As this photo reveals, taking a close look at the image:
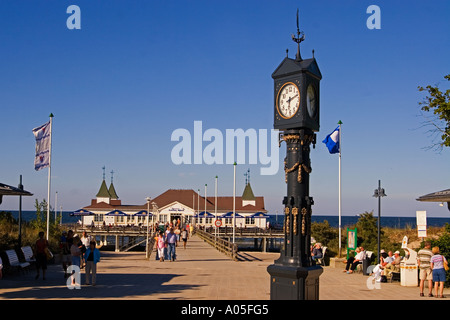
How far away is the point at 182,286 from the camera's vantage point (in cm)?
1559

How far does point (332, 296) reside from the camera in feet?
46.4

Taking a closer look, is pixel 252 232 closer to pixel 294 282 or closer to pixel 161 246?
pixel 161 246

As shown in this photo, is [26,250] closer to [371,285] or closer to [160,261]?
[160,261]

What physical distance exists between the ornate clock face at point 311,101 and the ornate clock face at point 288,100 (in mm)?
226

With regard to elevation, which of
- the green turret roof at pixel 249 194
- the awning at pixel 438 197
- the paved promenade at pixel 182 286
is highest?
the green turret roof at pixel 249 194

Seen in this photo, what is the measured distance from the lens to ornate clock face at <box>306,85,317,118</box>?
957 centimetres

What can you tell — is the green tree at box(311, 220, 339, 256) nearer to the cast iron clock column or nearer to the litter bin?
the litter bin

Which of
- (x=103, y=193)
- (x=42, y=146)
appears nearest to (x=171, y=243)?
(x=42, y=146)

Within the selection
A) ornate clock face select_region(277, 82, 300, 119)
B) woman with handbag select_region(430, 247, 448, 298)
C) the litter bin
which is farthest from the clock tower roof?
the litter bin

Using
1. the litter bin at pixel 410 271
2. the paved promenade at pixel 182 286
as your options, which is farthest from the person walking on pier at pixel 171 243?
the litter bin at pixel 410 271

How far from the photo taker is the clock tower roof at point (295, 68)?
950cm

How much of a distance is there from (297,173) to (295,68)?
202 cm

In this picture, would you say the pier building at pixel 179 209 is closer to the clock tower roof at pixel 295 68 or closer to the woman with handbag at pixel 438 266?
the woman with handbag at pixel 438 266
